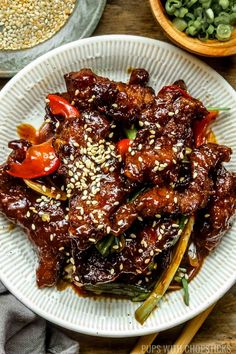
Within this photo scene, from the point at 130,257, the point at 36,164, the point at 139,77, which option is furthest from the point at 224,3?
the point at 130,257

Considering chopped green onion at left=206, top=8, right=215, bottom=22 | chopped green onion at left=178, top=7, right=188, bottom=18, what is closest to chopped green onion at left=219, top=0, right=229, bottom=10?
chopped green onion at left=206, top=8, right=215, bottom=22

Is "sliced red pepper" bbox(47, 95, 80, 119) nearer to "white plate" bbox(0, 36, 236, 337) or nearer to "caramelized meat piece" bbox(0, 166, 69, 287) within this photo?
"white plate" bbox(0, 36, 236, 337)

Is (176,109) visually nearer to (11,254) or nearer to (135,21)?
(135,21)

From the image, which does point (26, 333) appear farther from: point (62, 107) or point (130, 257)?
Result: point (62, 107)

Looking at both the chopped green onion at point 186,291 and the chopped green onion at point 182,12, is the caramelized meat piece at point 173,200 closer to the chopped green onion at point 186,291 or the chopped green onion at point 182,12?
the chopped green onion at point 186,291

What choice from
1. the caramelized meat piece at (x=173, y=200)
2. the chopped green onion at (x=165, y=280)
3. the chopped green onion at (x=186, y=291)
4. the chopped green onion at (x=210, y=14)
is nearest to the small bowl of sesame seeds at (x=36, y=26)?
the chopped green onion at (x=210, y=14)
